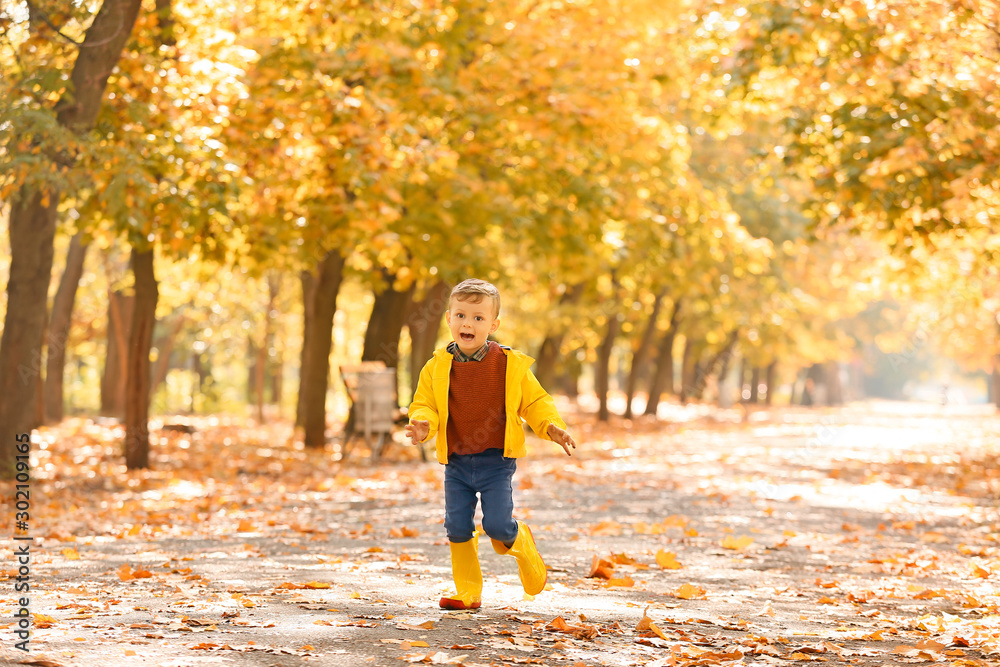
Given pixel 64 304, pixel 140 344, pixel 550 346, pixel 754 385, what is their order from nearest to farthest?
pixel 140 344 → pixel 64 304 → pixel 550 346 → pixel 754 385

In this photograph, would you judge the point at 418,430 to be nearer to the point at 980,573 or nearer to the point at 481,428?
the point at 481,428

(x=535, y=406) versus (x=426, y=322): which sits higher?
(x=426, y=322)

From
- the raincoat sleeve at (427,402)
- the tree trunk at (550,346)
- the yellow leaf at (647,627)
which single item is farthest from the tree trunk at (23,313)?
the tree trunk at (550,346)

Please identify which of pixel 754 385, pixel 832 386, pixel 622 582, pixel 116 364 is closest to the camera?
pixel 622 582

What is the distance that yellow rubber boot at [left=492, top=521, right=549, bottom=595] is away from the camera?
18.4ft

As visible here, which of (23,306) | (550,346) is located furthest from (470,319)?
(550,346)

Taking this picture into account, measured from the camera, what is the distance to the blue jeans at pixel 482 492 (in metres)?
5.55

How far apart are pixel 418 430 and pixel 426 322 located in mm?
15766

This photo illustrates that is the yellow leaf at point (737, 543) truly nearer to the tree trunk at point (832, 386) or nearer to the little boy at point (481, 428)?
the little boy at point (481, 428)

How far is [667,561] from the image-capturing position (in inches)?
291

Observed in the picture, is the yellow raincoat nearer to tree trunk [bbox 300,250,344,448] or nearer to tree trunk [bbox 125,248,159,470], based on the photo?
tree trunk [bbox 125,248,159,470]

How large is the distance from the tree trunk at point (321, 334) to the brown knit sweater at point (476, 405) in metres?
12.0

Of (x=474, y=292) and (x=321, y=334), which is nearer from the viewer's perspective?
(x=474, y=292)

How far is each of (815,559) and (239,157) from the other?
8.13 meters
